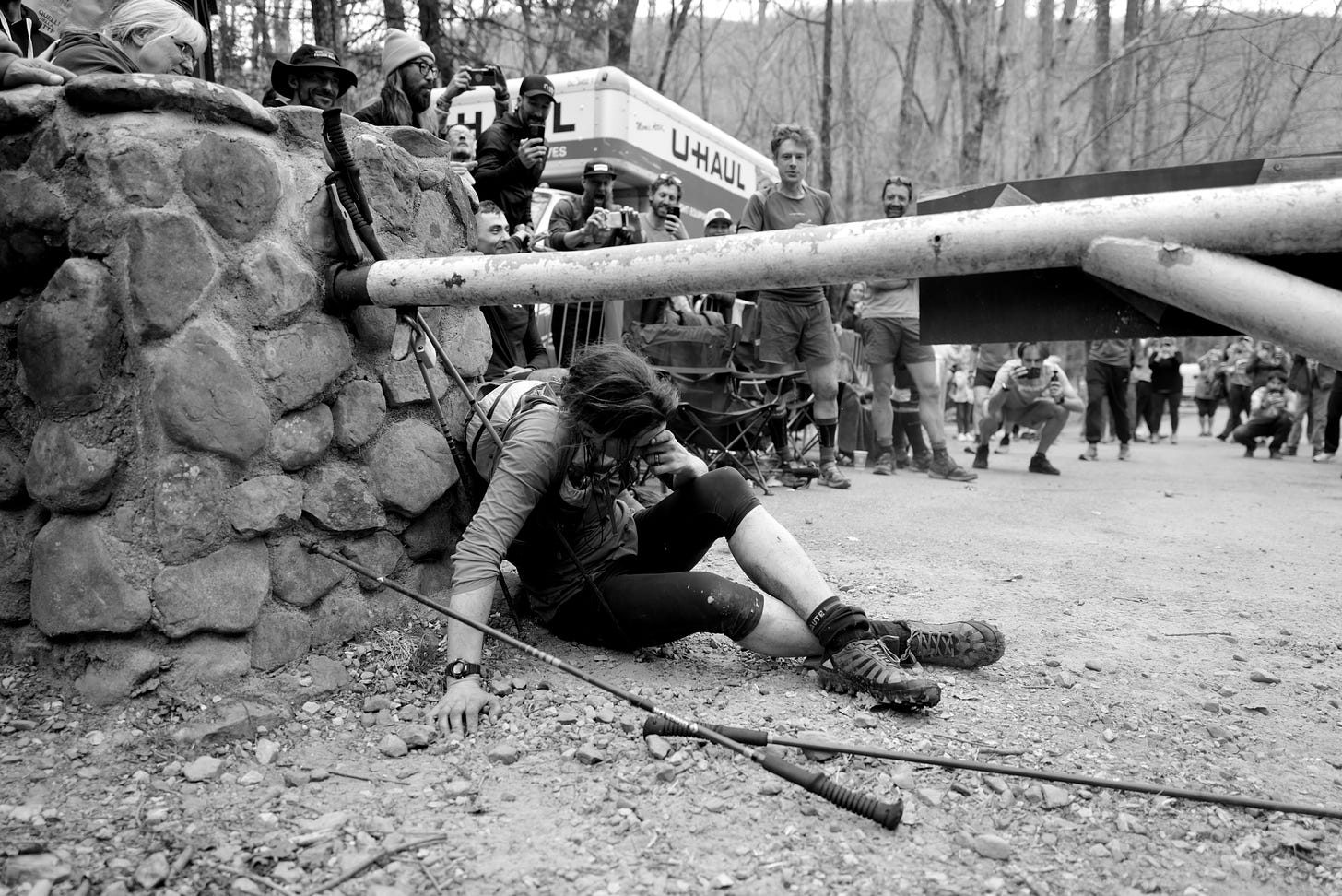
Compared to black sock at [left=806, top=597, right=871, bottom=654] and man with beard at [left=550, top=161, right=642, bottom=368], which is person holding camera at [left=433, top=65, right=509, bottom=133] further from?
black sock at [left=806, top=597, right=871, bottom=654]

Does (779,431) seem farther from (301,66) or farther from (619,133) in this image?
(301,66)

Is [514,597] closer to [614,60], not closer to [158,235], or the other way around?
Answer: [158,235]

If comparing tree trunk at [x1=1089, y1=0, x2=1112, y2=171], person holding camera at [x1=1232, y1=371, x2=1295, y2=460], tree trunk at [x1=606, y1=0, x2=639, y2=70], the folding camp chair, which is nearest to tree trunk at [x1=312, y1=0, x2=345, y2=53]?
tree trunk at [x1=606, y1=0, x2=639, y2=70]

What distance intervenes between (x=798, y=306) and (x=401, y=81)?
2.88m

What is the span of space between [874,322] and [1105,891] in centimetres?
588

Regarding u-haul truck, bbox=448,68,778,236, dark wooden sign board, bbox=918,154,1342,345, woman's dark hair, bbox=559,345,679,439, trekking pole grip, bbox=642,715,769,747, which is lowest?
trekking pole grip, bbox=642,715,769,747

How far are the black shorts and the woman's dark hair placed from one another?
42 centimetres

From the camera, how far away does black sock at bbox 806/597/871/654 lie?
9.75ft

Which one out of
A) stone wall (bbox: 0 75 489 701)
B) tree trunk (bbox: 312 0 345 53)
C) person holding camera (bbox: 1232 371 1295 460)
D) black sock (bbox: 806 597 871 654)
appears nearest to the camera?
stone wall (bbox: 0 75 489 701)

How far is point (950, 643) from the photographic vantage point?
316 centimetres

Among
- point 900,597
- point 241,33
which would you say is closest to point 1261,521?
point 900,597

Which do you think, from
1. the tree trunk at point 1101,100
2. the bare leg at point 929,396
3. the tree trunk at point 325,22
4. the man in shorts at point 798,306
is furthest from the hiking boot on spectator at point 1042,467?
the tree trunk at point 1101,100

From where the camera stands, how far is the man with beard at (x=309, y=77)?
4.77 metres

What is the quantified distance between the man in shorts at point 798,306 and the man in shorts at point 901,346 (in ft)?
2.16
